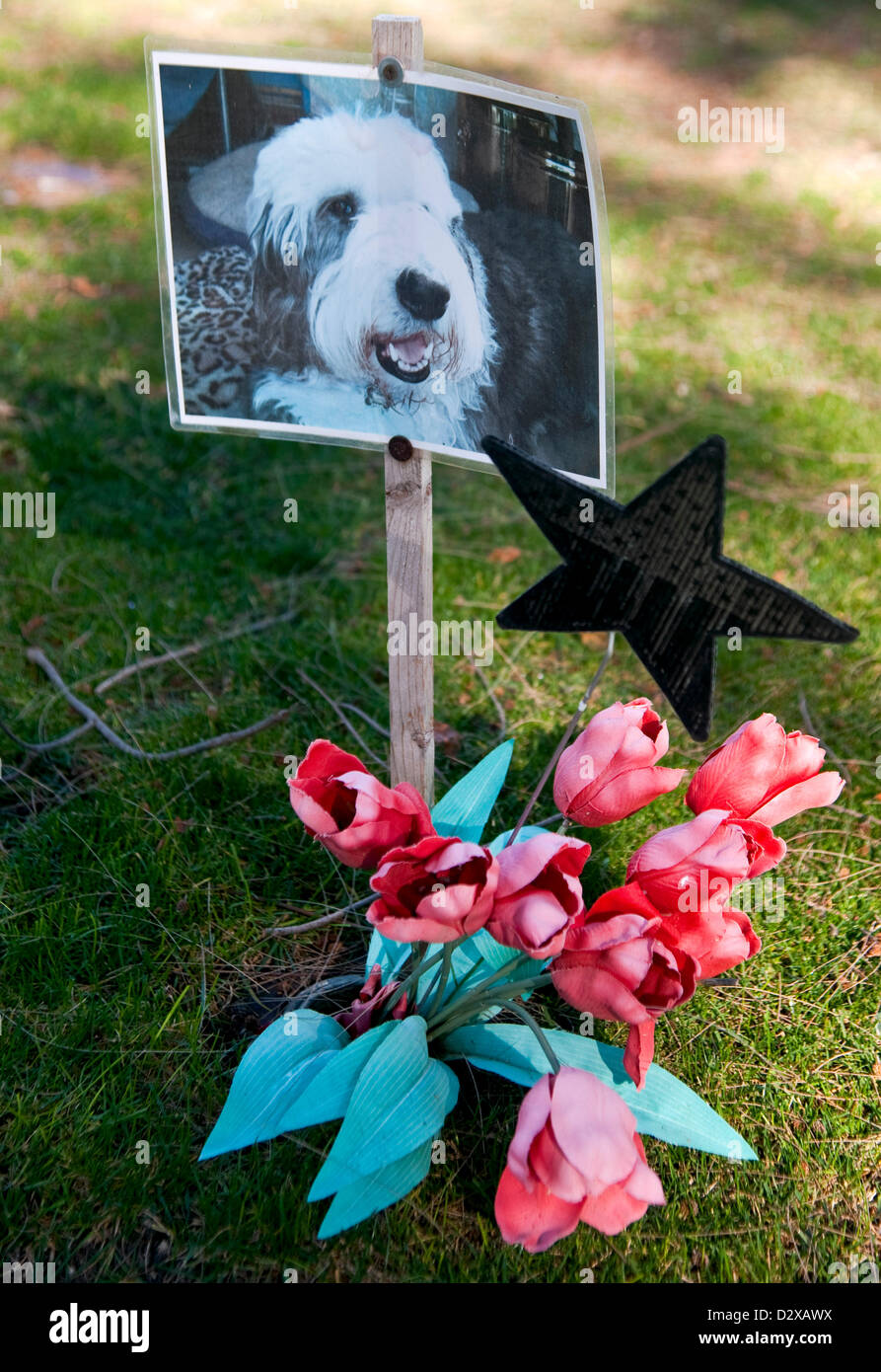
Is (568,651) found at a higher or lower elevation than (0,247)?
lower

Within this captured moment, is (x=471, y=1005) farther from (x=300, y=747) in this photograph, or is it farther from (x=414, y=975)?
(x=300, y=747)

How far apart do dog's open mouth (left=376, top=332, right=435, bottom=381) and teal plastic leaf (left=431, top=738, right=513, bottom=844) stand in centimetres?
56

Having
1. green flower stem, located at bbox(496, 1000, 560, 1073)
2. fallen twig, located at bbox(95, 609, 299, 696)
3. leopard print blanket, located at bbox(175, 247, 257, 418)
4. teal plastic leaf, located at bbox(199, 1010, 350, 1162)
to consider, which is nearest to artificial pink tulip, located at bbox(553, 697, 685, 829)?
green flower stem, located at bbox(496, 1000, 560, 1073)

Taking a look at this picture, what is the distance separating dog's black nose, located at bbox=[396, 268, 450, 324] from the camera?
141 centimetres

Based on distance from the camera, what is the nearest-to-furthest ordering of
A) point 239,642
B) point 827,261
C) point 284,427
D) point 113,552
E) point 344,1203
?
point 344,1203 → point 284,427 → point 239,642 → point 113,552 → point 827,261

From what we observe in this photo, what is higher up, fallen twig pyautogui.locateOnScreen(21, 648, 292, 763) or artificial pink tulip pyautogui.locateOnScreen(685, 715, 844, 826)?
artificial pink tulip pyautogui.locateOnScreen(685, 715, 844, 826)

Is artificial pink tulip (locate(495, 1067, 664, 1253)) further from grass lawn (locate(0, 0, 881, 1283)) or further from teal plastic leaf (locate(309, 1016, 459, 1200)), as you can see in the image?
grass lawn (locate(0, 0, 881, 1283))

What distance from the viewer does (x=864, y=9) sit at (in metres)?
7.53

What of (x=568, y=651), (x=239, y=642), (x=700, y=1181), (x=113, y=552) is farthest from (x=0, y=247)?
(x=700, y=1181)

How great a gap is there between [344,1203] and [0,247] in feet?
12.4

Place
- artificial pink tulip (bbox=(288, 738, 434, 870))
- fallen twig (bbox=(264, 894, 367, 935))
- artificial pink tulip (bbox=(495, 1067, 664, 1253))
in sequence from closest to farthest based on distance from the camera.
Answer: artificial pink tulip (bbox=(495, 1067, 664, 1253)) < artificial pink tulip (bbox=(288, 738, 434, 870)) < fallen twig (bbox=(264, 894, 367, 935))

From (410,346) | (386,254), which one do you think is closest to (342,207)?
(386,254)
